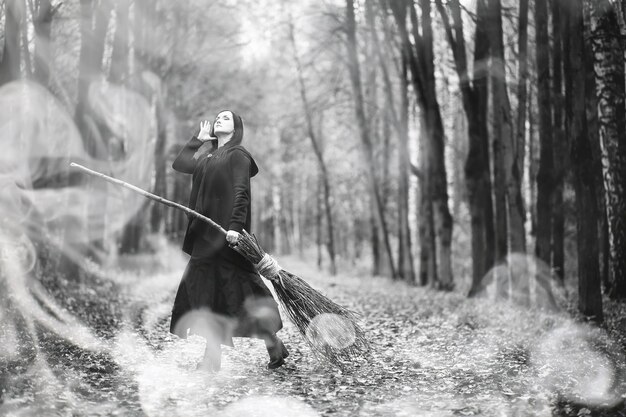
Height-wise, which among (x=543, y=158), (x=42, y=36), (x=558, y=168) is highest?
(x=42, y=36)

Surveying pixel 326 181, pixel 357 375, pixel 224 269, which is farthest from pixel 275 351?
pixel 326 181

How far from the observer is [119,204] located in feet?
74.3

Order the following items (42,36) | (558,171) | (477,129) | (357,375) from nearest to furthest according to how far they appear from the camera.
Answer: (357,375) < (42,36) < (477,129) < (558,171)

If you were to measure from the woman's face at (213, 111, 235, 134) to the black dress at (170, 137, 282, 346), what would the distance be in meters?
0.22

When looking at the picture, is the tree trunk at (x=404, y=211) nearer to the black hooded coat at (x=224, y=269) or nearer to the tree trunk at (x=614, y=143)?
the tree trunk at (x=614, y=143)

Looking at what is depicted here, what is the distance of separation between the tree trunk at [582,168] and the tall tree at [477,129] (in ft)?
12.9

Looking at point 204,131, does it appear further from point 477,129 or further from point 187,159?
point 477,129

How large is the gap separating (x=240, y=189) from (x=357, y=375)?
2.18m

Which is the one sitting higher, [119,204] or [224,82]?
[224,82]

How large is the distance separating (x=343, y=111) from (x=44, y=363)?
19.7m

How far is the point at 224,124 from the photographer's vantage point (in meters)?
6.86

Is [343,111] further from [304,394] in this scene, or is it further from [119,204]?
[304,394]

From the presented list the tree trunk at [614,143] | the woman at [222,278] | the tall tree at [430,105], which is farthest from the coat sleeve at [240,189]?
the tall tree at [430,105]

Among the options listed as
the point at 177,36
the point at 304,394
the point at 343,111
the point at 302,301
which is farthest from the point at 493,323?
the point at 343,111
